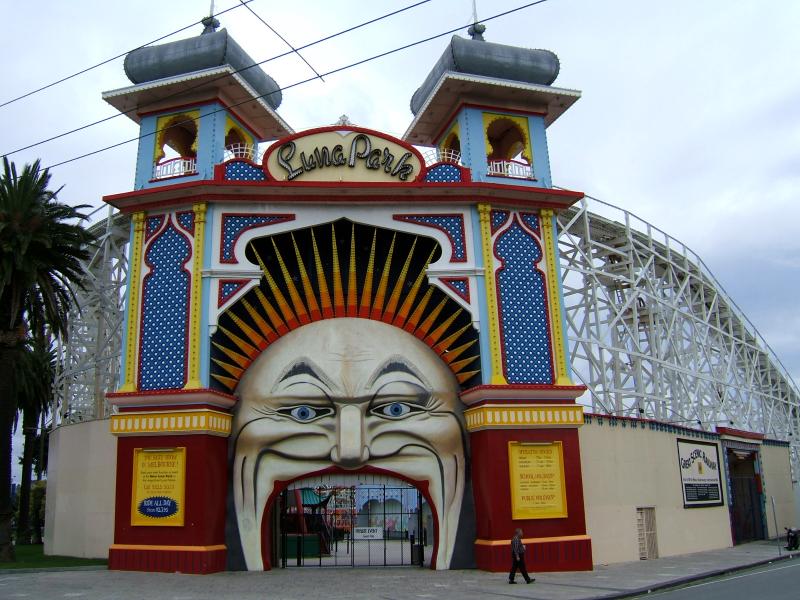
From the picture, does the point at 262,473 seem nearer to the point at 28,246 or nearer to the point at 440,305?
the point at 440,305

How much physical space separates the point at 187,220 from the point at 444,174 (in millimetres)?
7539

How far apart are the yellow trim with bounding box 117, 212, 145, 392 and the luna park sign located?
13.6ft

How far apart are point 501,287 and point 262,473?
837 cm

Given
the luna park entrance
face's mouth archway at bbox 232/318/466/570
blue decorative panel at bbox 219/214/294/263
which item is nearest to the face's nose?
face's mouth archway at bbox 232/318/466/570

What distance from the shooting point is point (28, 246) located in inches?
905

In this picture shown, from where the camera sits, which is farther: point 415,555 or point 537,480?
point 415,555

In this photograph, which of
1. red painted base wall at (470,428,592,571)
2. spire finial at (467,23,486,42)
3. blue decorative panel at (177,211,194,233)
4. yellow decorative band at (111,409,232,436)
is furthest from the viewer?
spire finial at (467,23,486,42)

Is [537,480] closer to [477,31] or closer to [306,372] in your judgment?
[306,372]

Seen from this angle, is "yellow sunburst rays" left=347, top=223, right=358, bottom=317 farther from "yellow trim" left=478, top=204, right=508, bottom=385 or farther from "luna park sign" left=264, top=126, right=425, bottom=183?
"yellow trim" left=478, top=204, right=508, bottom=385

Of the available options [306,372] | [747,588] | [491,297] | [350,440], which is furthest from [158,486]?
[747,588]

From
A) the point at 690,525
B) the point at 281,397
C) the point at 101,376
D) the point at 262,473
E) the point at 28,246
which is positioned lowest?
the point at 690,525

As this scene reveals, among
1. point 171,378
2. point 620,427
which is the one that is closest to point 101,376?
point 171,378

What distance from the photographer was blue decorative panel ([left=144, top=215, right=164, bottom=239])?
21859 millimetres

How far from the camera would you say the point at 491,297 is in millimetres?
21188
